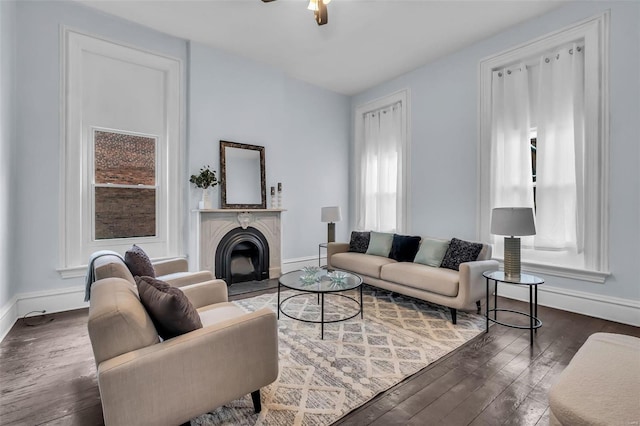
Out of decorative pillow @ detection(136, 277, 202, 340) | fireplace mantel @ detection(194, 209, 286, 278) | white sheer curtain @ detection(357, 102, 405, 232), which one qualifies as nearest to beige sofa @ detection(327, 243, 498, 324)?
fireplace mantel @ detection(194, 209, 286, 278)

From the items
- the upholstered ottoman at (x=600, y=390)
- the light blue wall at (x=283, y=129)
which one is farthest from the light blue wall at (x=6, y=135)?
the upholstered ottoman at (x=600, y=390)

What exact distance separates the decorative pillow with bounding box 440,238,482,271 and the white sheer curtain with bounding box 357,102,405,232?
169 cm

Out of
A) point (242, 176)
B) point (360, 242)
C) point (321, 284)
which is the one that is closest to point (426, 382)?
point (321, 284)

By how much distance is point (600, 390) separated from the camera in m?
1.15

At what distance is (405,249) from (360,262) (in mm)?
622

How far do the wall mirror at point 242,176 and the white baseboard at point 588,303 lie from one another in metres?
3.89

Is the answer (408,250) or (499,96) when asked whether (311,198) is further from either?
(499,96)

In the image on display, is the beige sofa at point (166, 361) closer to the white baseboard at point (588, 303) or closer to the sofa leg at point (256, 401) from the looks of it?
the sofa leg at point (256, 401)

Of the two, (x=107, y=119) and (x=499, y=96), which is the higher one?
(x=499, y=96)

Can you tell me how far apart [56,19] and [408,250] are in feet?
16.2

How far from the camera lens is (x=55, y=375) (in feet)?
7.04

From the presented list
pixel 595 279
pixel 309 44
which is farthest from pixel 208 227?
pixel 595 279

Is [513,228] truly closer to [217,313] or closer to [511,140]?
[511,140]

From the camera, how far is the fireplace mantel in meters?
4.33
